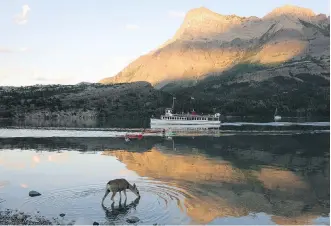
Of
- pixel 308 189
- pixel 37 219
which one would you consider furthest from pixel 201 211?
pixel 308 189

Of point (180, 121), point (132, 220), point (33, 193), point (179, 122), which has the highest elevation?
point (180, 121)

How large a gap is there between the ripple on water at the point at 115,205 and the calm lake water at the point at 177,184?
6cm

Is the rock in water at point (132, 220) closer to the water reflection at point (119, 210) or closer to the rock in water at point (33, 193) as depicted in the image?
the water reflection at point (119, 210)

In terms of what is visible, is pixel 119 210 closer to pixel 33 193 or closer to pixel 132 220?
pixel 132 220

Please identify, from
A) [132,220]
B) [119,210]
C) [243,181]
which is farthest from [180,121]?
[132,220]

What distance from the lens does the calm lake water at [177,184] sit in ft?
92.1

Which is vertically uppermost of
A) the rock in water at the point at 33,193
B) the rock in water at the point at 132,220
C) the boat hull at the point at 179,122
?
the boat hull at the point at 179,122

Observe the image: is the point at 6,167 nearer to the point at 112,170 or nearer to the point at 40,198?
the point at 112,170

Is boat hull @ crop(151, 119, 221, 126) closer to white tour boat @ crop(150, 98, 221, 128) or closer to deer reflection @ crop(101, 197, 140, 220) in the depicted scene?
white tour boat @ crop(150, 98, 221, 128)

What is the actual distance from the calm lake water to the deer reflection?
63 mm

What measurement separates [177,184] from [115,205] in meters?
9.25

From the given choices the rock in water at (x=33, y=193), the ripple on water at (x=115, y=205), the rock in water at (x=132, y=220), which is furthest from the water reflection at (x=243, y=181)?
the rock in water at (x=33, y=193)

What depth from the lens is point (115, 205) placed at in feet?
96.2

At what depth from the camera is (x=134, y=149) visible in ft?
234
